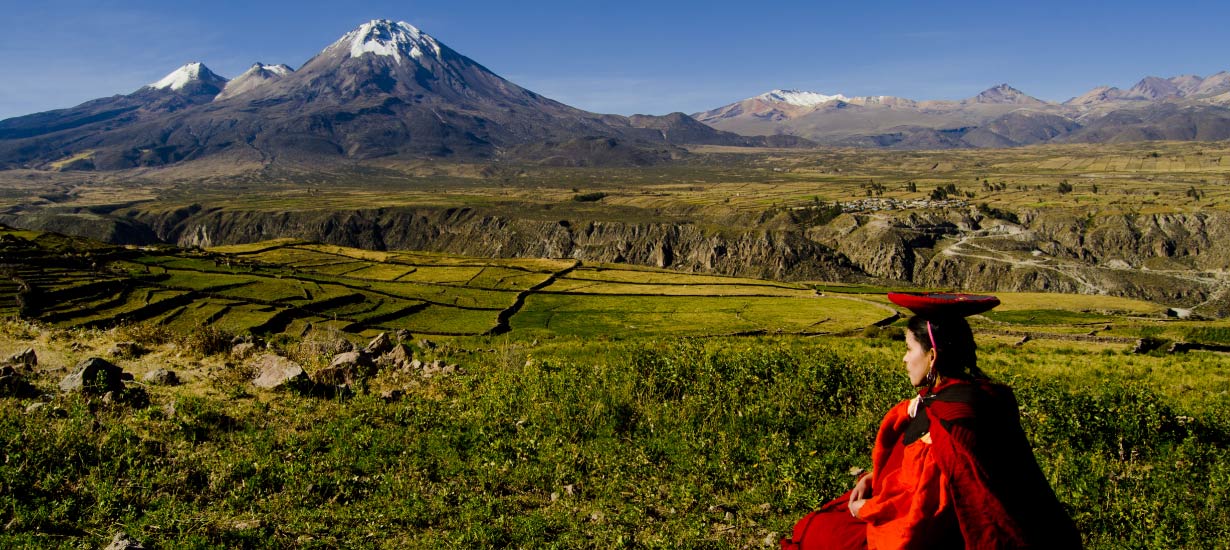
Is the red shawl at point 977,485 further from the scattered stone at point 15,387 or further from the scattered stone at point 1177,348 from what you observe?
the scattered stone at point 1177,348

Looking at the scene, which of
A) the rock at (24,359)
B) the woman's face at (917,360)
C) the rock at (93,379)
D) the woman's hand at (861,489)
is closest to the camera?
the woman's face at (917,360)

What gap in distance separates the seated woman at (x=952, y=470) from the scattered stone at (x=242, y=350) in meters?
17.2

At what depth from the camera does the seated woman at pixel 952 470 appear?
4.58m

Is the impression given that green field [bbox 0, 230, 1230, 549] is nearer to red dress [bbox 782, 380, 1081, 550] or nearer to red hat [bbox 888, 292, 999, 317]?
red dress [bbox 782, 380, 1081, 550]

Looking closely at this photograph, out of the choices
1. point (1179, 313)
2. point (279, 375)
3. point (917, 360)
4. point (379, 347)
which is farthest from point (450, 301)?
point (1179, 313)

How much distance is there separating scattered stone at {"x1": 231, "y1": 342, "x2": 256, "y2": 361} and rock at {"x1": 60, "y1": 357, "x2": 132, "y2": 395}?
430cm

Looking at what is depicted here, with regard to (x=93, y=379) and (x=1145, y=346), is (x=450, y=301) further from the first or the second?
(x=1145, y=346)

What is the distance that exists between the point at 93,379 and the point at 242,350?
5.19 metres

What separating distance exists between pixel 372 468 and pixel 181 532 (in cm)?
289

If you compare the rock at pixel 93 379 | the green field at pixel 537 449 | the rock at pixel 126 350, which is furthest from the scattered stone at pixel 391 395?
the rock at pixel 126 350

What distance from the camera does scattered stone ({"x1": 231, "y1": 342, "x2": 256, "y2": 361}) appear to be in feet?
58.1

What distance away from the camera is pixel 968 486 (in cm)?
462

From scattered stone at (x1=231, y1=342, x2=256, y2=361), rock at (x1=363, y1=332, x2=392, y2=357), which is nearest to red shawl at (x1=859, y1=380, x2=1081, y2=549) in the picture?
rock at (x1=363, y1=332, x2=392, y2=357)

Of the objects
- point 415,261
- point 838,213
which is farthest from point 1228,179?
point 415,261
